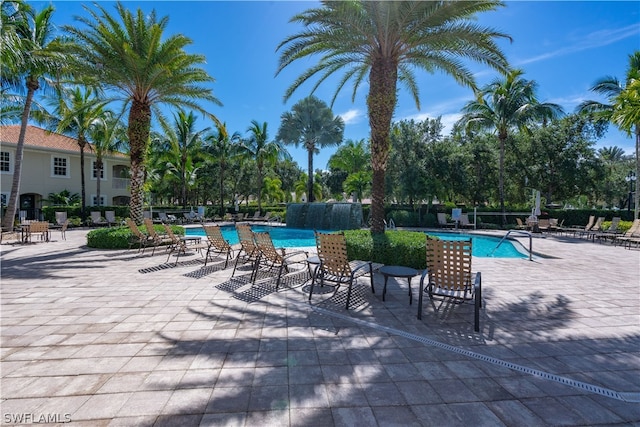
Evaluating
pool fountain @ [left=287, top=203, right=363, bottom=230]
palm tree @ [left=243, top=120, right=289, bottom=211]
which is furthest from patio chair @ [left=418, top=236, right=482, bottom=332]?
palm tree @ [left=243, top=120, right=289, bottom=211]

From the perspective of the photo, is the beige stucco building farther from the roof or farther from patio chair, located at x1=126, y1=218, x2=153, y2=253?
patio chair, located at x1=126, y1=218, x2=153, y2=253

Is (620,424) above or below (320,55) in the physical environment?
below

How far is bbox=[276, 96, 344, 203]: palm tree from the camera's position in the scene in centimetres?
2802

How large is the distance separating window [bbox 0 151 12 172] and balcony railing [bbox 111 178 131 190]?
7.14 m

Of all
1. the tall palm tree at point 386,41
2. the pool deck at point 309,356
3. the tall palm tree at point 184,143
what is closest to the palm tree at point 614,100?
the tall palm tree at point 386,41

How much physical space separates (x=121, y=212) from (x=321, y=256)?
25.3 m

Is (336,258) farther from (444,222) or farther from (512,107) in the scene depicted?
(512,107)

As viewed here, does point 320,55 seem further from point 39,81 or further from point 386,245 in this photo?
point 39,81

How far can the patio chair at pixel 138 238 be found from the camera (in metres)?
10.5

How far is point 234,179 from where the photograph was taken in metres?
39.2

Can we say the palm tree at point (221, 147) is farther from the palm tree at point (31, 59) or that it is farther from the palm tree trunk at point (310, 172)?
the palm tree at point (31, 59)

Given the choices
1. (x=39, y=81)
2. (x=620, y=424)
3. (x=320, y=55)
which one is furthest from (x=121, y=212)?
(x=620, y=424)

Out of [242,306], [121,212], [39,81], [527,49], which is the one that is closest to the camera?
[242,306]

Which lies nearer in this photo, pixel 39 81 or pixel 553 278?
pixel 553 278
